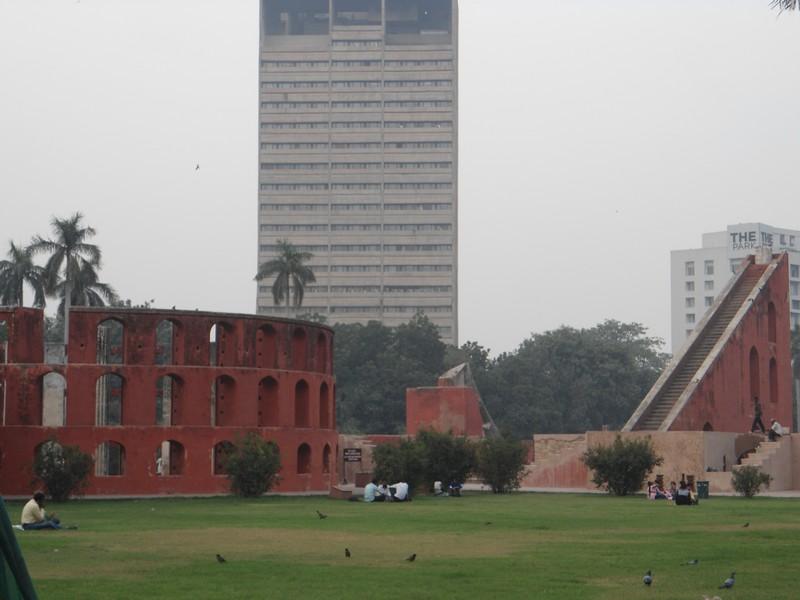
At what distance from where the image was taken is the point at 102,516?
28.1 metres

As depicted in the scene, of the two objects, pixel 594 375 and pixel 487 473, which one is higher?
pixel 594 375

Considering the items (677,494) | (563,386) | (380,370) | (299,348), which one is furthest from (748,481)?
(563,386)

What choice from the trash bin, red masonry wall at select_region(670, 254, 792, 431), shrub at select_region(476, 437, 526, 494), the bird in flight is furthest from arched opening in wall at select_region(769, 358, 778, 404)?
the bird in flight

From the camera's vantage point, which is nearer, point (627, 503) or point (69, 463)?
point (627, 503)

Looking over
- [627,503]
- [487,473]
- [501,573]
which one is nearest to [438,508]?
[627,503]

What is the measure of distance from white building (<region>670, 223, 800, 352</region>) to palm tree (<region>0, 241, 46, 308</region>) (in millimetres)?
97120

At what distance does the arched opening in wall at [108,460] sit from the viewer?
39825mm

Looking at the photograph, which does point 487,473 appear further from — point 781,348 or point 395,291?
point 395,291

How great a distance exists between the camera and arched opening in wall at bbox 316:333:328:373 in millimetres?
44750

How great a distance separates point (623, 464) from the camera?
37812 mm

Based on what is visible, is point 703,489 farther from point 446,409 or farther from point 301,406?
point 446,409

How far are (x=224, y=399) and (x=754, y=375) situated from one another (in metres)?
20.5

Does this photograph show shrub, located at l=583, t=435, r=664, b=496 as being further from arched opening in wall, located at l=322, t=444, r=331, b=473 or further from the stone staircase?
arched opening in wall, located at l=322, t=444, r=331, b=473

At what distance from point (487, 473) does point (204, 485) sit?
8216 millimetres
